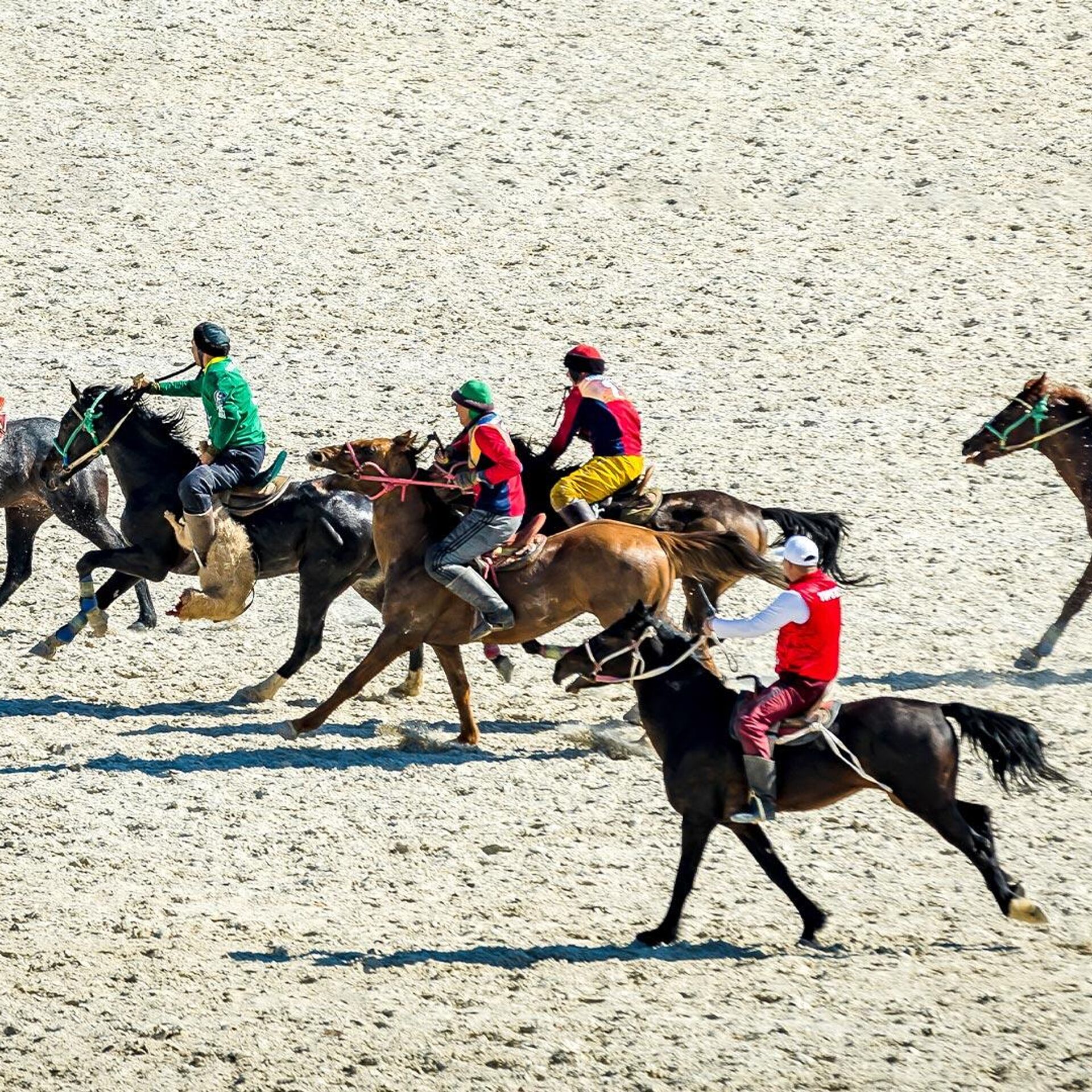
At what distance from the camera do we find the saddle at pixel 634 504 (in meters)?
12.4

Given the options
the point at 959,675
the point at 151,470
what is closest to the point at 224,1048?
the point at 151,470

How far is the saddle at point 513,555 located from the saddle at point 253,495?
5.67 ft

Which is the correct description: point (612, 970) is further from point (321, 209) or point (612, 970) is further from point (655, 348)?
point (321, 209)

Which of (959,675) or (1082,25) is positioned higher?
(1082,25)

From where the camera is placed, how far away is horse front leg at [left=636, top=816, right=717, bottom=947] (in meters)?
8.76

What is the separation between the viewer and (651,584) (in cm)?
1146

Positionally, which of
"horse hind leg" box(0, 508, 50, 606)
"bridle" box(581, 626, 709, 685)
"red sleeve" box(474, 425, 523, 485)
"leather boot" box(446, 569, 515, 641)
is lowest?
"horse hind leg" box(0, 508, 50, 606)

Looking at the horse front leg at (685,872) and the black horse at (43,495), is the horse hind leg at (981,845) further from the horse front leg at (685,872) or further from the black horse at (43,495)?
the black horse at (43,495)

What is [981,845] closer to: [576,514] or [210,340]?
[576,514]

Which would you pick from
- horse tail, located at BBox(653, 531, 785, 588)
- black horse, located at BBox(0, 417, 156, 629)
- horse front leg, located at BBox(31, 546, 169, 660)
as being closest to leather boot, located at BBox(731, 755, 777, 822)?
horse tail, located at BBox(653, 531, 785, 588)

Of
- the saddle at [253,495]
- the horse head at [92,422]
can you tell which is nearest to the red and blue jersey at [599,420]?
the saddle at [253,495]

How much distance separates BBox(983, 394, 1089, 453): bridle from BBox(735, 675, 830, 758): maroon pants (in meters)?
5.59

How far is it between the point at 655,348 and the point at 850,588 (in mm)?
5362

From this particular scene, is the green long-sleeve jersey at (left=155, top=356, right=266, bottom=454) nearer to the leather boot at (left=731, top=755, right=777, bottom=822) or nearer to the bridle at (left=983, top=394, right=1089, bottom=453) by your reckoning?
the leather boot at (left=731, top=755, right=777, bottom=822)
